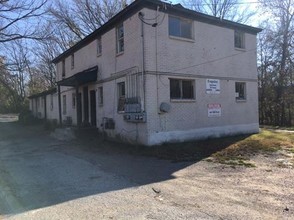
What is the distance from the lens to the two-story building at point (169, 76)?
46.2 feet

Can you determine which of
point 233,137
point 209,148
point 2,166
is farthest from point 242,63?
point 2,166

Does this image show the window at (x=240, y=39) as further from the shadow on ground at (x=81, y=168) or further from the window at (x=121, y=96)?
the window at (x=121, y=96)

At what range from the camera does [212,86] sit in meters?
16.5

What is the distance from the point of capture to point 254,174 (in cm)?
912

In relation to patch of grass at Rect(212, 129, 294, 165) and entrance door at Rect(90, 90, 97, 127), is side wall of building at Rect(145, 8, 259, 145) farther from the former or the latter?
entrance door at Rect(90, 90, 97, 127)

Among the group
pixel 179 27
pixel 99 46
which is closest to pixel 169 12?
pixel 179 27

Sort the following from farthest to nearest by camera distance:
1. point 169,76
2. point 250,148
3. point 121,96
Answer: point 121,96 < point 169,76 < point 250,148

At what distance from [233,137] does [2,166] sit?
10.9 metres

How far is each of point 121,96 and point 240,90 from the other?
6918 mm

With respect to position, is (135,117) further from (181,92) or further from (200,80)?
(200,80)

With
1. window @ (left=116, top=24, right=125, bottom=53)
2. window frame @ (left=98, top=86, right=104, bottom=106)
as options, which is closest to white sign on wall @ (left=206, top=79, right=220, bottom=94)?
window @ (left=116, top=24, right=125, bottom=53)

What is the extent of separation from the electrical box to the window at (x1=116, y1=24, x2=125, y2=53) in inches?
131

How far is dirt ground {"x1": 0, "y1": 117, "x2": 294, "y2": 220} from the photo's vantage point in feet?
19.0

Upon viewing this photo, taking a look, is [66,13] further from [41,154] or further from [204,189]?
[204,189]
